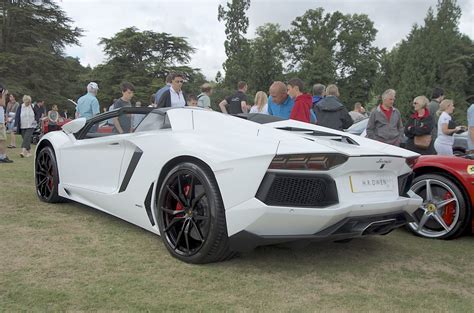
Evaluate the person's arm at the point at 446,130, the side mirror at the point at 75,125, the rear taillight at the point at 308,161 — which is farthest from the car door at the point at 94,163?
the person's arm at the point at 446,130

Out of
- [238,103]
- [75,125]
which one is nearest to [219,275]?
[75,125]

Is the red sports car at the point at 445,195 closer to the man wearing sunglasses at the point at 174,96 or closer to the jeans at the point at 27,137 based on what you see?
the man wearing sunglasses at the point at 174,96

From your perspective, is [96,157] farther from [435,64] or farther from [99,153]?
[435,64]

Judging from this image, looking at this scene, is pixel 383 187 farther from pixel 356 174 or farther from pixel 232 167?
pixel 232 167

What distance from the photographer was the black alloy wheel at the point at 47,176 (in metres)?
4.88

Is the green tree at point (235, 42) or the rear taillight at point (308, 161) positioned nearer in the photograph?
the rear taillight at point (308, 161)

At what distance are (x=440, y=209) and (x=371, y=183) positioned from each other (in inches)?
63.3

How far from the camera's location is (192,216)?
126 inches

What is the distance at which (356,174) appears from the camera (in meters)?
3.02

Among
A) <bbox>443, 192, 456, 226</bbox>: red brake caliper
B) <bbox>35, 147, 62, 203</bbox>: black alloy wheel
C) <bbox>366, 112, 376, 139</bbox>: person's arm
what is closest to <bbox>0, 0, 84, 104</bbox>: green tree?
<bbox>35, 147, 62, 203</bbox>: black alloy wheel

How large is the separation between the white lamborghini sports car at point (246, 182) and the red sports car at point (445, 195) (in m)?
1.02

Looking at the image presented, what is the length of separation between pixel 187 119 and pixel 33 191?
3191 millimetres

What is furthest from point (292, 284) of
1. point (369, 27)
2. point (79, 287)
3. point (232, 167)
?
point (369, 27)

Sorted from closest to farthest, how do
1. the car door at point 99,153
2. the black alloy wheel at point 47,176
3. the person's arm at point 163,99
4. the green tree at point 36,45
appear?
the car door at point 99,153 → the black alloy wheel at point 47,176 → the person's arm at point 163,99 → the green tree at point 36,45
